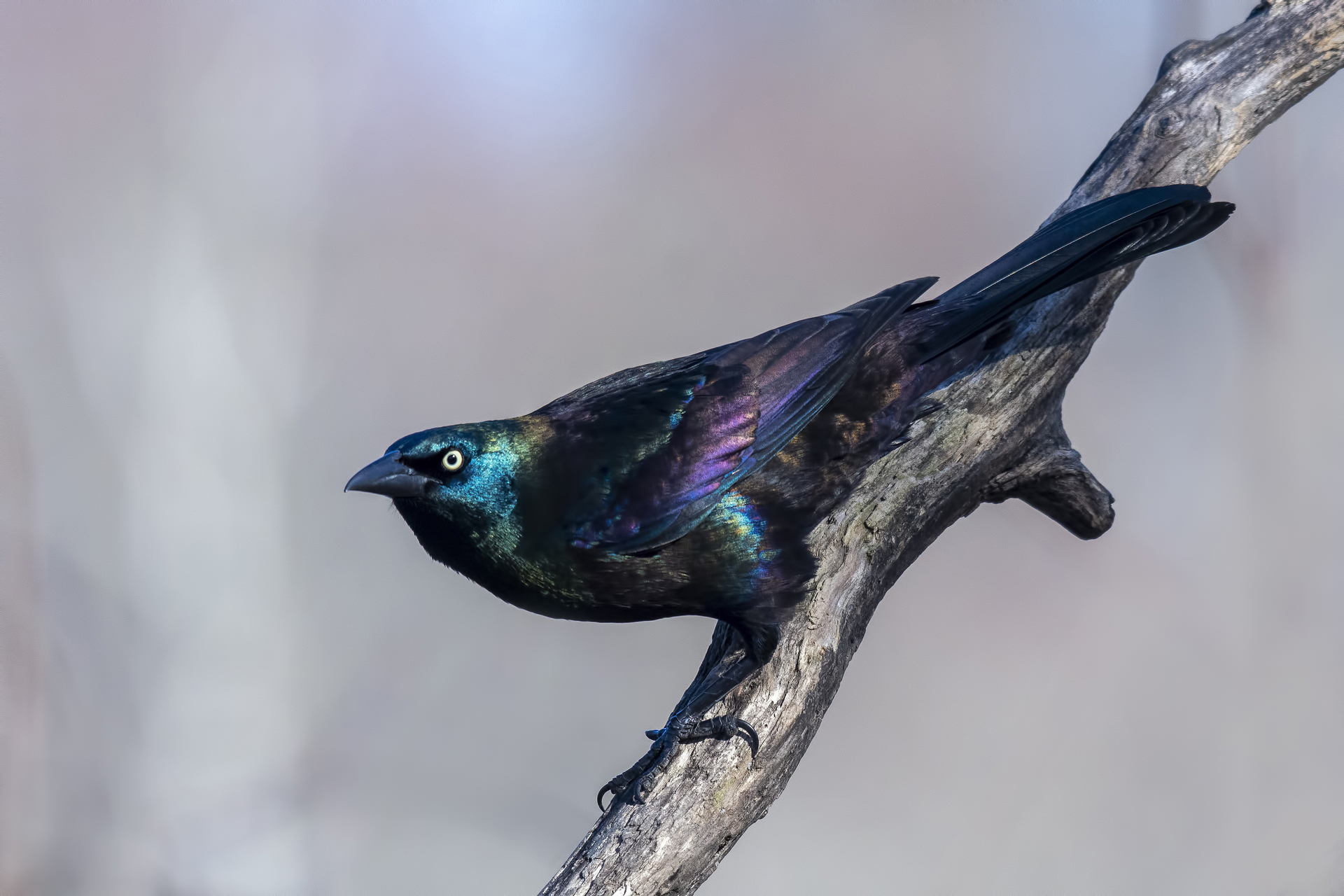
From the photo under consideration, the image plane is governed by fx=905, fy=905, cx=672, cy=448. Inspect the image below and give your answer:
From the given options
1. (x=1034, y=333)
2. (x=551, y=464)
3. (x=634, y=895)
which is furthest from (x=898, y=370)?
(x=634, y=895)

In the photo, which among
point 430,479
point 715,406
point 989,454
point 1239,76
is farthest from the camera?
point 1239,76

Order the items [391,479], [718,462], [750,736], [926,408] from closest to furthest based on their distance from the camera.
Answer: [391,479], [718,462], [750,736], [926,408]

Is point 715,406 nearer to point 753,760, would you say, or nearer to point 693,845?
point 753,760

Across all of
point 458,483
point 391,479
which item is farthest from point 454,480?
point 391,479

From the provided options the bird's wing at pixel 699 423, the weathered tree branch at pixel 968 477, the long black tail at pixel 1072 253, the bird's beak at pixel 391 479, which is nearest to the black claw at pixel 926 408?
the weathered tree branch at pixel 968 477

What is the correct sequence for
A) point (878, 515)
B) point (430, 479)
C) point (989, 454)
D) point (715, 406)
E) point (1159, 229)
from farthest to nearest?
point (989, 454) → point (878, 515) → point (1159, 229) → point (715, 406) → point (430, 479)

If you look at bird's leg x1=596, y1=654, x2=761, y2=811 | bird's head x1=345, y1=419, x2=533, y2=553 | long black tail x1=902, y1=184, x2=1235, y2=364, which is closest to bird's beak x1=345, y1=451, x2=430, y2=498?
bird's head x1=345, y1=419, x2=533, y2=553

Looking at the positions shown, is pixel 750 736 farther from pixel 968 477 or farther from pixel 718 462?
pixel 968 477
